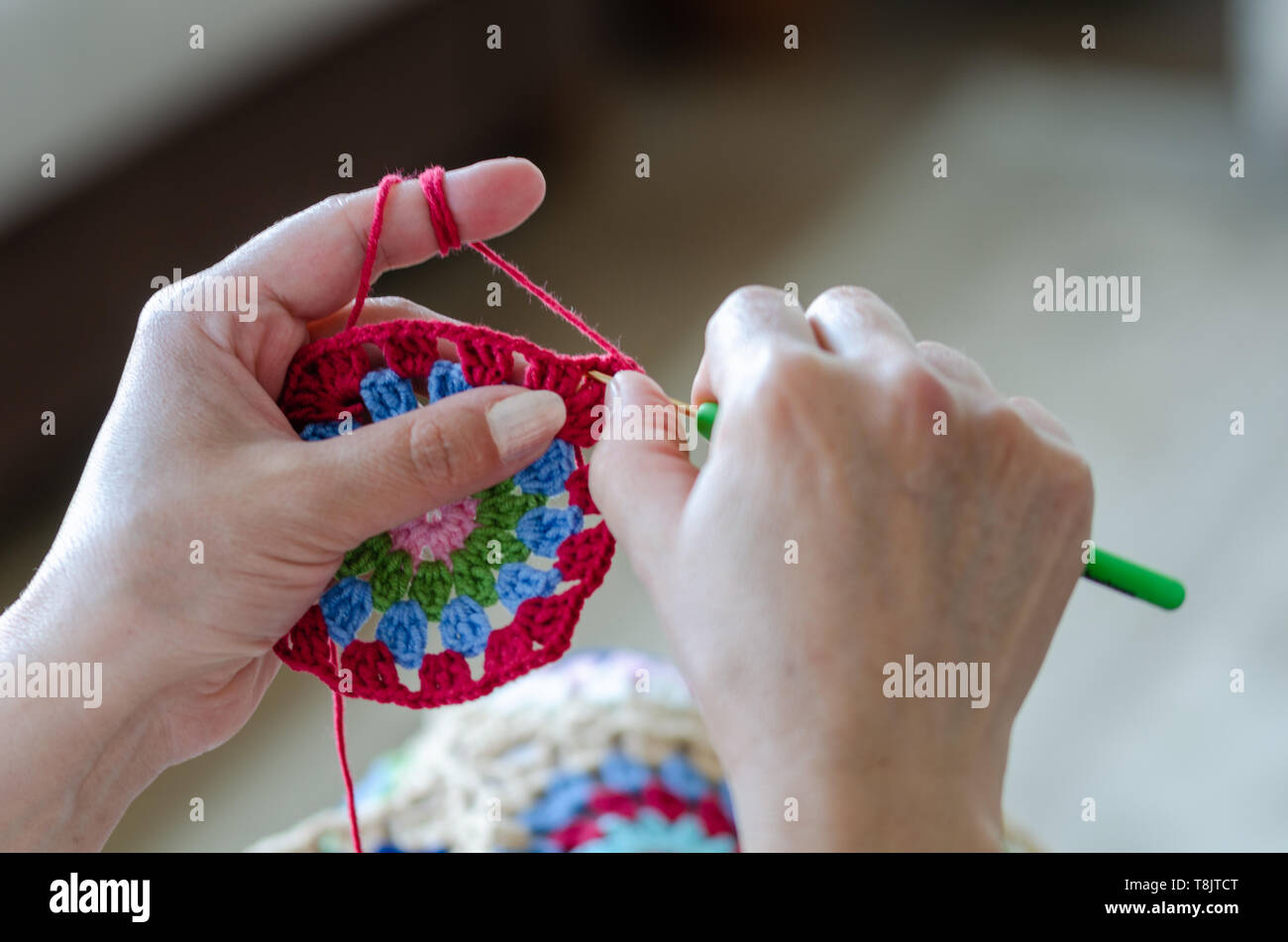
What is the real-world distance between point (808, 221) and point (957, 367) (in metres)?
1.81

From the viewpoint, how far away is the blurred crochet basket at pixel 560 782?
134 centimetres

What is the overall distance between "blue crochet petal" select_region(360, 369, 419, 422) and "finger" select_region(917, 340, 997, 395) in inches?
17.3

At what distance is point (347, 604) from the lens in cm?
102

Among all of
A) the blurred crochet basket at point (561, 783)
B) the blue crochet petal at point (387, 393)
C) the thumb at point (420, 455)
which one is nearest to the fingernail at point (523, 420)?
the thumb at point (420, 455)

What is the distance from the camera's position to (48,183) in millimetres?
1849

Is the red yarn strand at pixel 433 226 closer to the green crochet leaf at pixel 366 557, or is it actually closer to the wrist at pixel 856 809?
the green crochet leaf at pixel 366 557

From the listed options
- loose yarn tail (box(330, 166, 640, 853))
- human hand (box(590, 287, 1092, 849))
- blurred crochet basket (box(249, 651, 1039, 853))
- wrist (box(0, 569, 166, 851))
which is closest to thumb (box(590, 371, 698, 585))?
human hand (box(590, 287, 1092, 849))

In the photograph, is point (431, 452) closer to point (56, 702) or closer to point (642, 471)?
point (642, 471)

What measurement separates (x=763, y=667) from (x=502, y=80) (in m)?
1.89

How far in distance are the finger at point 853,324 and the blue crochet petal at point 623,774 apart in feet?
2.46

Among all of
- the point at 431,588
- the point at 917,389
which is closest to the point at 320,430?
the point at 431,588

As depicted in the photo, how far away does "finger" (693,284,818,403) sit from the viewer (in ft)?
2.51

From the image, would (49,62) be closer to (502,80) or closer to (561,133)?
(502,80)

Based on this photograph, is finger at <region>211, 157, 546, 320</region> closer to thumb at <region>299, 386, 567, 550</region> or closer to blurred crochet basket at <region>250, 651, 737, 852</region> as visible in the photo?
thumb at <region>299, 386, 567, 550</region>
